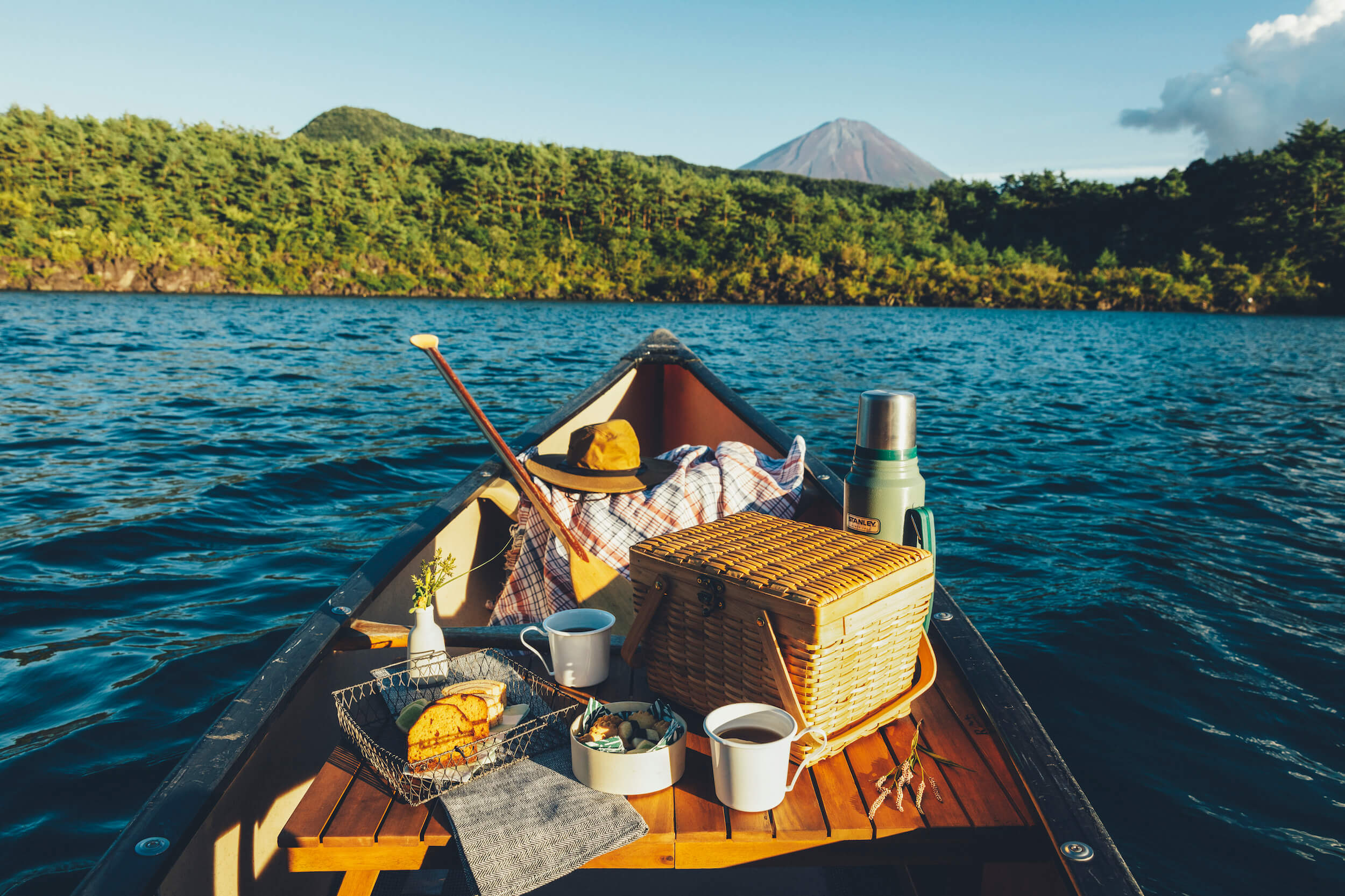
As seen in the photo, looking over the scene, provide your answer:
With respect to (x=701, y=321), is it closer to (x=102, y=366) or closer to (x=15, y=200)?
(x=102, y=366)

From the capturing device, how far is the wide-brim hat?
2.64 m

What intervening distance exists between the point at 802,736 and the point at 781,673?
0.11m

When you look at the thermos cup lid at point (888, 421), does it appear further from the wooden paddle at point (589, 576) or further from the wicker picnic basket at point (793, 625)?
the wooden paddle at point (589, 576)

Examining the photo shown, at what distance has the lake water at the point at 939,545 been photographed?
8.33 feet

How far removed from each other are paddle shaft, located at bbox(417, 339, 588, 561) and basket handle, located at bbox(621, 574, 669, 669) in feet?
2.55

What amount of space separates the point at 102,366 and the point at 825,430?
11.3 m

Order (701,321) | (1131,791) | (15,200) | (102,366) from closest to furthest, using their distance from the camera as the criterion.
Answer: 1. (1131,791)
2. (102,366)
3. (701,321)
4. (15,200)

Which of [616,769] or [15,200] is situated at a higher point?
[15,200]

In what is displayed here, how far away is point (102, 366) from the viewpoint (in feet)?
37.0

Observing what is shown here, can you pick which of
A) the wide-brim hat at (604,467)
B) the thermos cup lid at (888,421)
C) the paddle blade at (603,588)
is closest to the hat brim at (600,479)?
the wide-brim hat at (604,467)

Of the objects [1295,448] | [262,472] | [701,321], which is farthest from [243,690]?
[701,321]

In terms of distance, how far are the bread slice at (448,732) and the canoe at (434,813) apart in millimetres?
95

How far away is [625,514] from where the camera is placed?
103 inches

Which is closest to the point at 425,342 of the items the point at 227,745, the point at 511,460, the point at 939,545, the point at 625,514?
the point at 511,460
